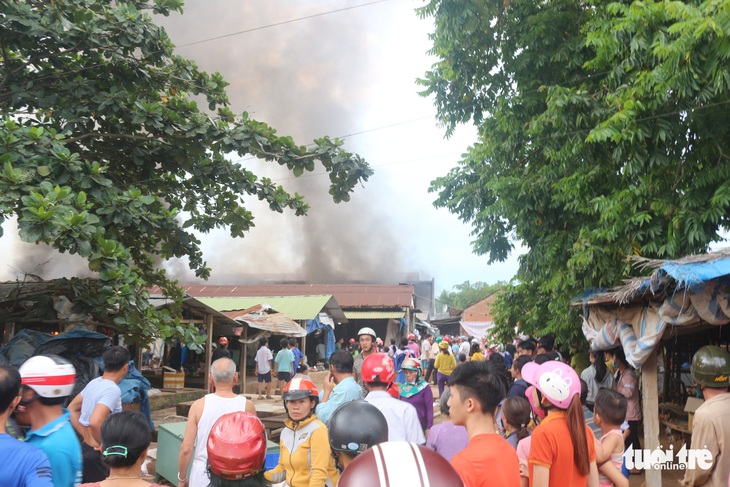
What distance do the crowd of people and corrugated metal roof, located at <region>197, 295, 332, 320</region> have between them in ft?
52.1

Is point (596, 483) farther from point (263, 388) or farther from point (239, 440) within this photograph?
point (263, 388)

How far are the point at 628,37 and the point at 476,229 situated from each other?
20.7 ft

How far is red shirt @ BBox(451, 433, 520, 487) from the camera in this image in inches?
90.7

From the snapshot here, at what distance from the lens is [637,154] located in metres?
7.84

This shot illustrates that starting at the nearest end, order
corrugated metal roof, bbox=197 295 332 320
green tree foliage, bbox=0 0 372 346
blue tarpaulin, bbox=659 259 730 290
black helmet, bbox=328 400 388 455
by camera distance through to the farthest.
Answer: black helmet, bbox=328 400 388 455 < blue tarpaulin, bbox=659 259 730 290 < green tree foliage, bbox=0 0 372 346 < corrugated metal roof, bbox=197 295 332 320

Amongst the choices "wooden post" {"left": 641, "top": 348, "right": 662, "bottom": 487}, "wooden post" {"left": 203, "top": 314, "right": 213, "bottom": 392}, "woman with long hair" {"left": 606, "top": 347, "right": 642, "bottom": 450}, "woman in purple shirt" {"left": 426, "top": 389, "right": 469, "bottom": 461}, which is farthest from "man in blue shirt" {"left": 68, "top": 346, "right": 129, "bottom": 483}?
"wooden post" {"left": 203, "top": 314, "right": 213, "bottom": 392}

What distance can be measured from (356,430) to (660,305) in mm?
5170

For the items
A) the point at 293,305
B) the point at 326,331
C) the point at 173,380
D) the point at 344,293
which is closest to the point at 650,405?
the point at 173,380

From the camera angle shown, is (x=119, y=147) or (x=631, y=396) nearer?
(x=631, y=396)

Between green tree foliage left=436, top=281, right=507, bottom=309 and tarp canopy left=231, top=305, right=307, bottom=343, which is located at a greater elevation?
green tree foliage left=436, top=281, right=507, bottom=309

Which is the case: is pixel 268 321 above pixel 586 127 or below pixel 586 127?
below

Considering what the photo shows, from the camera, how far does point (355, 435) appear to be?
8.48 feet

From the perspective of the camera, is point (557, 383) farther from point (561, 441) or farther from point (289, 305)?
point (289, 305)

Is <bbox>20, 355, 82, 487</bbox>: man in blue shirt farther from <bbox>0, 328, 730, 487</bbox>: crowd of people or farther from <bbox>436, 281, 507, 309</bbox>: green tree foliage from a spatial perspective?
<bbox>436, 281, 507, 309</bbox>: green tree foliage
